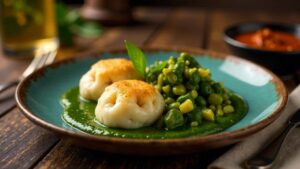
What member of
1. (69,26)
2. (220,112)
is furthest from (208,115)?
(69,26)

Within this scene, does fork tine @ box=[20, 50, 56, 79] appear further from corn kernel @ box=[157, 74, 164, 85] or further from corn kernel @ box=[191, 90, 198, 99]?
corn kernel @ box=[191, 90, 198, 99]

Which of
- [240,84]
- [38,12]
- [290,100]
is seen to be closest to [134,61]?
[240,84]

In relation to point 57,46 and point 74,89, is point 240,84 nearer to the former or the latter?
point 74,89

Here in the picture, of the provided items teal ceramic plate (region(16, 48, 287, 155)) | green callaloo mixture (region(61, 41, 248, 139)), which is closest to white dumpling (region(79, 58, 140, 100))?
green callaloo mixture (region(61, 41, 248, 139))

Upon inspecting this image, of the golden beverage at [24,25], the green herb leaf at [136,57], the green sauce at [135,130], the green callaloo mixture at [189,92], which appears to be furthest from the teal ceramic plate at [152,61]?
the golden beverage at [24,25]

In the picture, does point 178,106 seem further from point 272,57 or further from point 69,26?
point 69,26

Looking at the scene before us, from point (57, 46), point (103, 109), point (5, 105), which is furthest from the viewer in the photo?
point (57, 46)
